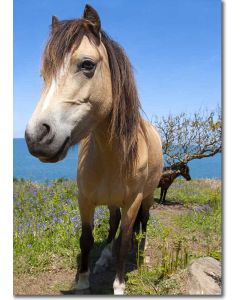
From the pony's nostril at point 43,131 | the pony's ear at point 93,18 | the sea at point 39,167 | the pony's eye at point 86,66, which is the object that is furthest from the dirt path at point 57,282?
the pony's ear at point 93,18

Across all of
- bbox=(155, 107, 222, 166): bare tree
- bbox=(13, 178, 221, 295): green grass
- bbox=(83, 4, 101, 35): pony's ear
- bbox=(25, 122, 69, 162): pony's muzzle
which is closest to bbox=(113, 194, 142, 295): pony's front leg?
bbox=(13, 178, 221, 295): green grass

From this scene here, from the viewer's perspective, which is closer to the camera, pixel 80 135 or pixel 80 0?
pixel 80 135

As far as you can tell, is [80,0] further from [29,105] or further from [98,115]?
[98,115]

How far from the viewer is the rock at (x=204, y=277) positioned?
196 centimetres

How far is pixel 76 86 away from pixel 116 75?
0.88ft

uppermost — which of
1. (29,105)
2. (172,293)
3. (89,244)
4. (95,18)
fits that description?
(95,18)

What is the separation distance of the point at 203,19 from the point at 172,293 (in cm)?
175

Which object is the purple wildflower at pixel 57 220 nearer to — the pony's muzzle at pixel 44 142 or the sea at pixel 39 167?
the sea at pixel 39 167

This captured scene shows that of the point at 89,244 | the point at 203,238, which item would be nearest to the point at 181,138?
the point at 203,238

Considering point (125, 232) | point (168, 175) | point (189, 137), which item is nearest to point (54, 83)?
point (125, 232)

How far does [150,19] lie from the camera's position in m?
2.23

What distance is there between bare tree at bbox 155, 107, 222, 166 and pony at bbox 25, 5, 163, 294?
52.8 inches
